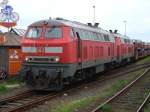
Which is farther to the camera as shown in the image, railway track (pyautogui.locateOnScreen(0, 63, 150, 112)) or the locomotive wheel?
the locomotive wheel

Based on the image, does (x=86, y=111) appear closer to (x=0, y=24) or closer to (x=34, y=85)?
(x=34, y=85)

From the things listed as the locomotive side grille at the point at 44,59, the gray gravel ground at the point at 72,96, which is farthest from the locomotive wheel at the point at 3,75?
the gray gravel ground at the point at 72,96

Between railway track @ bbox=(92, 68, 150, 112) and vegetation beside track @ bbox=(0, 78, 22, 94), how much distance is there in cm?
524

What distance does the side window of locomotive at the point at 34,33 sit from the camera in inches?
722

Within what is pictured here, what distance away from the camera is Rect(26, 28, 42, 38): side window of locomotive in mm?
18328

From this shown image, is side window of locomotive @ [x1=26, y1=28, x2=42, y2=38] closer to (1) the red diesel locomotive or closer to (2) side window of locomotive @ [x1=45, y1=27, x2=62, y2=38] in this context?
(1) the red diesel locomotive

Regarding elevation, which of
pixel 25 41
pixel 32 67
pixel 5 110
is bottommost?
pixel 5 110

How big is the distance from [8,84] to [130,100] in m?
7.93

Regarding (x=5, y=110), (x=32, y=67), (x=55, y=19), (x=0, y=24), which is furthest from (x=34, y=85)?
(x=0, y=24)

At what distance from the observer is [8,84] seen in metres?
20.9

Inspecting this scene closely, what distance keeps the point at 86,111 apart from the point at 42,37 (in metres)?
6.33

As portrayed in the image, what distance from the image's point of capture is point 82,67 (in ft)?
64.4

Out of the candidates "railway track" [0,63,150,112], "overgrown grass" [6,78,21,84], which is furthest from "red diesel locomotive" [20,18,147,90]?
"overgrown grass" [6,78,21,84]

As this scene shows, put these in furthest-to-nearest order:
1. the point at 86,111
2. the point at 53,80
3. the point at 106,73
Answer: the point at 106,73, the point at 53,80, the point at 86,111
